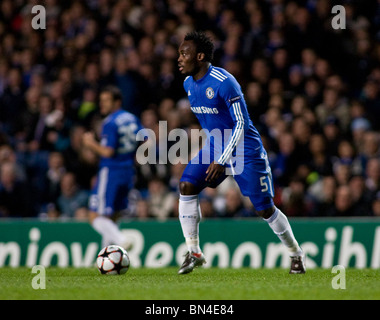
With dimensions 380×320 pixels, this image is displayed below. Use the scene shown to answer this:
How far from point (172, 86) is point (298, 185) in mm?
3524

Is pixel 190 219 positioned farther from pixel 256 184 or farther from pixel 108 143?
pixel 108 143

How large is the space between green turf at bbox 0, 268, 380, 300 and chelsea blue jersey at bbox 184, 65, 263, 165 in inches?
47.8

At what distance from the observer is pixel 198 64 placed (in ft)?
25.0

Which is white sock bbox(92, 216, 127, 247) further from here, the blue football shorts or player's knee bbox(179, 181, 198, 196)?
the blue football shorts

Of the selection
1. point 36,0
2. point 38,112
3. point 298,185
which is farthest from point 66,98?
point 298,185

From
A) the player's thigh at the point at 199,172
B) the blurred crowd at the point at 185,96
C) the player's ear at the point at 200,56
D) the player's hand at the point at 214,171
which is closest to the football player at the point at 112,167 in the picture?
the blurred crowd at the point at 185,96

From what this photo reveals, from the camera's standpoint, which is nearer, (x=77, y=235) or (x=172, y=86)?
(x=77, y=235)

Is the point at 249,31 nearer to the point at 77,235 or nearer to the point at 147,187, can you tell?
the point at 147,187

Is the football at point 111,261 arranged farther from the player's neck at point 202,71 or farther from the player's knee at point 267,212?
the player's neck at point 202,71

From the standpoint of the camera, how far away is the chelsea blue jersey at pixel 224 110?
7297 mm

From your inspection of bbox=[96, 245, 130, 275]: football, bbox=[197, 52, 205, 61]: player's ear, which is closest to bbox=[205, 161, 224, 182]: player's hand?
bbox=[197, 52, 205, 61]: player's ear

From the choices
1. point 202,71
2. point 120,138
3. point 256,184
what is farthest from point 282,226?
point 120,138

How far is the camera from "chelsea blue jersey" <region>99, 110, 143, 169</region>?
33.1ft

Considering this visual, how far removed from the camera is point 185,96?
13938 mm
